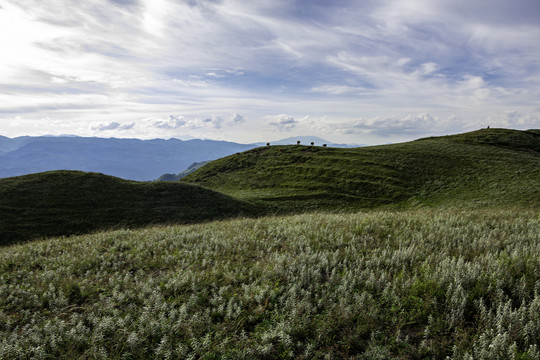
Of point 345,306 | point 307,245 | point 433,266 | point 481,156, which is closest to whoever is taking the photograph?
point 345,306

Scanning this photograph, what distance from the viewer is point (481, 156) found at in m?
58.7

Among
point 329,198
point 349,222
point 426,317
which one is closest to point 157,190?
point 329,198

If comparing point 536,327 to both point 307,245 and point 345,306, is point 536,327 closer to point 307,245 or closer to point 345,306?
point 345,306

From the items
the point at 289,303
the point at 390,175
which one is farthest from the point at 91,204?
the point at 390,175

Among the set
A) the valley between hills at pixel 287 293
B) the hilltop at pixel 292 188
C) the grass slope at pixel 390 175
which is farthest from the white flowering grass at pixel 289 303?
the grass slope at pixel 390 175

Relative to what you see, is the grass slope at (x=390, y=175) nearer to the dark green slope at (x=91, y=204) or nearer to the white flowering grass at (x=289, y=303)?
the dark green slope at (x=91, y=204)

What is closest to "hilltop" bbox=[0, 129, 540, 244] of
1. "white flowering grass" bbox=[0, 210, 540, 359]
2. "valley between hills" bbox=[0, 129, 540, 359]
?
"valley between hills" bbox=[0, 129, 540, 359]

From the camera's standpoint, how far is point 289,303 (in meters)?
5.78

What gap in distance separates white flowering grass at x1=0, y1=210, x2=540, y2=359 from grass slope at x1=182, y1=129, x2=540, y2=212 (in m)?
36.4

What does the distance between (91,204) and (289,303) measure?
38097mm

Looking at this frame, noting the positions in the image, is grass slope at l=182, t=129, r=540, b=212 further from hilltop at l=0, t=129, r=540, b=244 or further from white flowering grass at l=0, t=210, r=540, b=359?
white flowering grass at l=0, t=210, r=540, b=359

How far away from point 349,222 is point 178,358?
9.26 metres

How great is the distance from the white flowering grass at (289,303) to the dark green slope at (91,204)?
2595 cm

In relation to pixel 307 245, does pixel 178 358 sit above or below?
below
